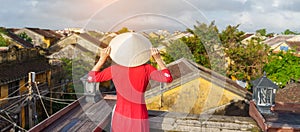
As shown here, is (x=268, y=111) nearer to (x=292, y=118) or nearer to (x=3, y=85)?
(x=292, y=118)

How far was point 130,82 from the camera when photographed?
8.97 feet

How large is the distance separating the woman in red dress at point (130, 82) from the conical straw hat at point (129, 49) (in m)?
0.06

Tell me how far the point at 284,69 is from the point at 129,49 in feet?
56.1

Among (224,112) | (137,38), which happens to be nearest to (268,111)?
(224,112)

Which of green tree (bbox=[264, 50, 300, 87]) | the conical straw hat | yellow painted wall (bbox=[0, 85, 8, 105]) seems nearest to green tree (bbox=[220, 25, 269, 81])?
green tree (bbox=[264, 50, 300, 87])

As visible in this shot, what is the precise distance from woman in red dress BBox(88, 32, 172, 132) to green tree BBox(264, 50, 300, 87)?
16022 mm

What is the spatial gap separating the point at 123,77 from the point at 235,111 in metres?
6.38

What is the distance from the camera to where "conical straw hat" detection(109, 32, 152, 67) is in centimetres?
248

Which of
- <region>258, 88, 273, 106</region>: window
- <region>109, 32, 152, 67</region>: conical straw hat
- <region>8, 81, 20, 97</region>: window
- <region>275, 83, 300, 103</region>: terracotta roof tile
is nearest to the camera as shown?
<region>109, 32, 152, 67</region>: conical straw hat

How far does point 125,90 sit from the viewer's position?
2766mm

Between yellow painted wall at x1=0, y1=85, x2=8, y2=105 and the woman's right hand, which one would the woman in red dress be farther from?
yellow painted wall at x1=0, y1=85, x2=8, y2=105

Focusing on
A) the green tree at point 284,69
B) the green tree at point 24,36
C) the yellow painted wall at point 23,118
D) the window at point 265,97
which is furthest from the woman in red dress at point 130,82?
the green tree at point 24,36

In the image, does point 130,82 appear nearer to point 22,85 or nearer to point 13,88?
point 13,88

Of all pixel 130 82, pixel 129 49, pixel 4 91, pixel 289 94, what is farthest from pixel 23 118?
pixel 289 94
